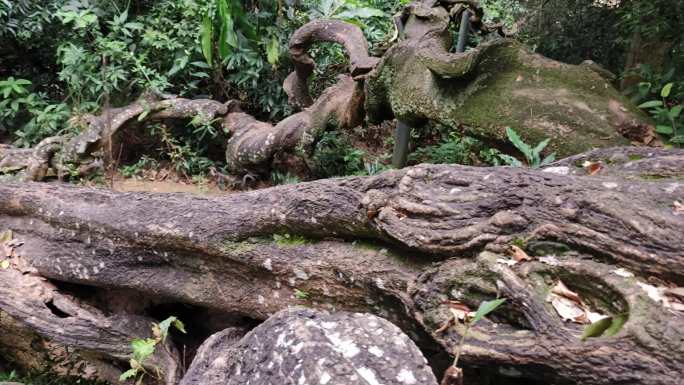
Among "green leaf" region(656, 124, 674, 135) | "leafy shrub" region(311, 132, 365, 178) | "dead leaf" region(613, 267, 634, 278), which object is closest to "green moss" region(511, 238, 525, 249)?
"dead leaf" region(613, 267, 634, 278)

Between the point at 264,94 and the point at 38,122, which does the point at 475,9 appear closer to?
the point at 264,94

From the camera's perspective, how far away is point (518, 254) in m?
1.62

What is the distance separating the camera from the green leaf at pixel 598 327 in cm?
127

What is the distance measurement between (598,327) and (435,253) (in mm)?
616

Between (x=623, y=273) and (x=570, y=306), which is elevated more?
(x=623, y=273)

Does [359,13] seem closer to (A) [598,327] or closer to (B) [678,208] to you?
(B) [678,208]

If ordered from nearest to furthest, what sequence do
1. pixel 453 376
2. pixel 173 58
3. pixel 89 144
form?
pixel 453 376 → pixel 89 144 → pixel 173 58

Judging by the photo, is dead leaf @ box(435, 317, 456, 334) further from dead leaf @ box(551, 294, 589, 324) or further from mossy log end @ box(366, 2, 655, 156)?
mossy log end @ box(366, 2, 655, 156)

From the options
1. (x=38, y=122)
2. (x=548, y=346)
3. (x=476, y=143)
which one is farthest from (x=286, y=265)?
(x=38, y=122)

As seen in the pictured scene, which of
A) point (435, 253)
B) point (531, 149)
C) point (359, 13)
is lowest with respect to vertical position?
point (435, 253)

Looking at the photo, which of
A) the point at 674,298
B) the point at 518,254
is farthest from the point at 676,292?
the point at 518,254

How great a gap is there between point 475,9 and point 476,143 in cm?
102

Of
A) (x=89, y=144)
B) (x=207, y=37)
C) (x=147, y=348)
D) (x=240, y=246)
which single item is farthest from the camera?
(x=207, y=37)

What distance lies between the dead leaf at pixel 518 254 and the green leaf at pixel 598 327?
1.10 ft
